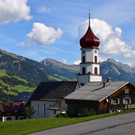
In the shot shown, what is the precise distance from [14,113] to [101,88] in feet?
146

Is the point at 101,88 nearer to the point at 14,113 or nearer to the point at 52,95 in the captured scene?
the point at 52,95

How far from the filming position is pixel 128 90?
51.6 m

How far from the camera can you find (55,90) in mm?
64438

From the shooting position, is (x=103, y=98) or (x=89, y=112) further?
(x=89, y=112)

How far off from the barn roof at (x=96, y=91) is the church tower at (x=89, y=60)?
22.9 feet

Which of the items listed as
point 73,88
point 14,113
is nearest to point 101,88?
point 73,88

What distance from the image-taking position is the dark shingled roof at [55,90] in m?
61.1

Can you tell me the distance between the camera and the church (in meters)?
47.9

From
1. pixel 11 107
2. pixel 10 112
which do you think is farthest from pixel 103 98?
pixel 11 107

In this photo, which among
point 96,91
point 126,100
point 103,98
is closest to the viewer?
point 103,98

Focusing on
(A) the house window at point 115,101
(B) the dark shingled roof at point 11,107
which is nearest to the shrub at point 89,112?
(A) the house window at point 115,101

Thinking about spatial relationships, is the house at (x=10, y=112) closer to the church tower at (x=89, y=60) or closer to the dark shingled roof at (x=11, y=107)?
the dark shingled roof at (x=11, y=107)

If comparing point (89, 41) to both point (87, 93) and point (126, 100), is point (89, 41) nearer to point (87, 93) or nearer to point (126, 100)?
point (87, 93)

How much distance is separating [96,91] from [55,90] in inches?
643
